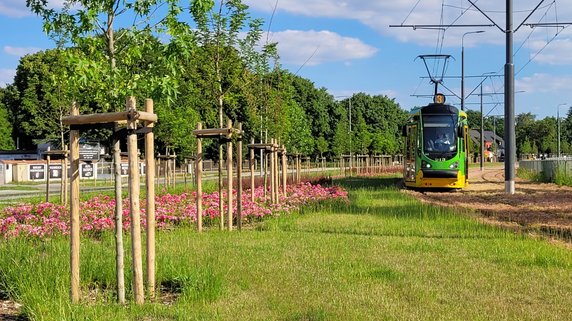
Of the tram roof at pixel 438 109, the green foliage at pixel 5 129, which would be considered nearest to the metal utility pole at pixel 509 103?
the tram roof at pixel 438 109

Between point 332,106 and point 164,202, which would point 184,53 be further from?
point 332,106

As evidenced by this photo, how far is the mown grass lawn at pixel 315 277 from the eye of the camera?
6148mm

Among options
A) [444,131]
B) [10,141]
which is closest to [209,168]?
[10,141]

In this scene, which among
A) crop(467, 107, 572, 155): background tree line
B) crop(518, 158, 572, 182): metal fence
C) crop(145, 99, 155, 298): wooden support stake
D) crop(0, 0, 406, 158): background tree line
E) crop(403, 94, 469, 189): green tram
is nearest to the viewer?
crop(145, 99, 155, 298): wooden support stake

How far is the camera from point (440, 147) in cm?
2672

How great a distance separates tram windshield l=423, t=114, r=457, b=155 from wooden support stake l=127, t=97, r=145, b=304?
21393mm

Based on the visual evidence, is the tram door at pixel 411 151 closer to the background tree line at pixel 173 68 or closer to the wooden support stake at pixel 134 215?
the background tree line at pixel 173 68

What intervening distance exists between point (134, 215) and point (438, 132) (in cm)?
2178

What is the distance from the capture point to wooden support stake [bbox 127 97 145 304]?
21.2ft

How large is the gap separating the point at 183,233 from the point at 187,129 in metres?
25.1

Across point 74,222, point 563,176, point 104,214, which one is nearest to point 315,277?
point 74,222

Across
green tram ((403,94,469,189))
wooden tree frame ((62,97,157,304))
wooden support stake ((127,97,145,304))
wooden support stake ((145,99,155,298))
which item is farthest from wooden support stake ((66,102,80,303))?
green tram ((403,94,469,189))

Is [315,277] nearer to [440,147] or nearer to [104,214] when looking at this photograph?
[104,214]

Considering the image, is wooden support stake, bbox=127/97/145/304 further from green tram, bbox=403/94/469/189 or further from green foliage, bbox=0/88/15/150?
green foliage, bbox=0/88/15/150
